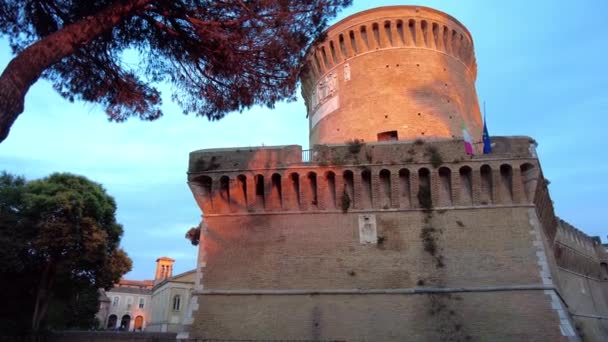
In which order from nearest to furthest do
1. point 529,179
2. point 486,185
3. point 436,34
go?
point 529,179 < point 486,185 < point 436,34

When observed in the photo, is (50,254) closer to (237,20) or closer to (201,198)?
(201,198)

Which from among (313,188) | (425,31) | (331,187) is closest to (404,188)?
(331,187)

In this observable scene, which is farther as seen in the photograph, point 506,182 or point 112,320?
point 112,320

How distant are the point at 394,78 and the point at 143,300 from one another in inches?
2077

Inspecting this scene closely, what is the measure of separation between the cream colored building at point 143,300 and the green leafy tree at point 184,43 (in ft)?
93.9

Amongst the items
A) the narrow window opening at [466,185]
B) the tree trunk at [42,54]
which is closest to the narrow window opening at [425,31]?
the narrow window opening at [466,185]

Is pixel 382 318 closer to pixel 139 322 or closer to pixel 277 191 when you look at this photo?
pixel 277 191

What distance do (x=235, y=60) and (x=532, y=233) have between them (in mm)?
8152

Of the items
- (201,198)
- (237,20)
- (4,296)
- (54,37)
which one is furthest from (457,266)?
(4,296)

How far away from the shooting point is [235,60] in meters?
8.77

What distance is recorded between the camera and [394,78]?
49.7 feet

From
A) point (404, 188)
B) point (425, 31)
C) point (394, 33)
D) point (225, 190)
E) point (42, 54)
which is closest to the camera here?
point (42, 54)

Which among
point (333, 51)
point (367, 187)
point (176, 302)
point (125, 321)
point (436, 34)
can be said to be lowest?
point (125, 321)

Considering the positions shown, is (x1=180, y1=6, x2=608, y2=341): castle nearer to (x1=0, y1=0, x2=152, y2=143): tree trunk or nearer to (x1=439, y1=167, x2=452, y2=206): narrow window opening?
(x1=439, y1=167, x2=452, y2=206): narrow window opening
